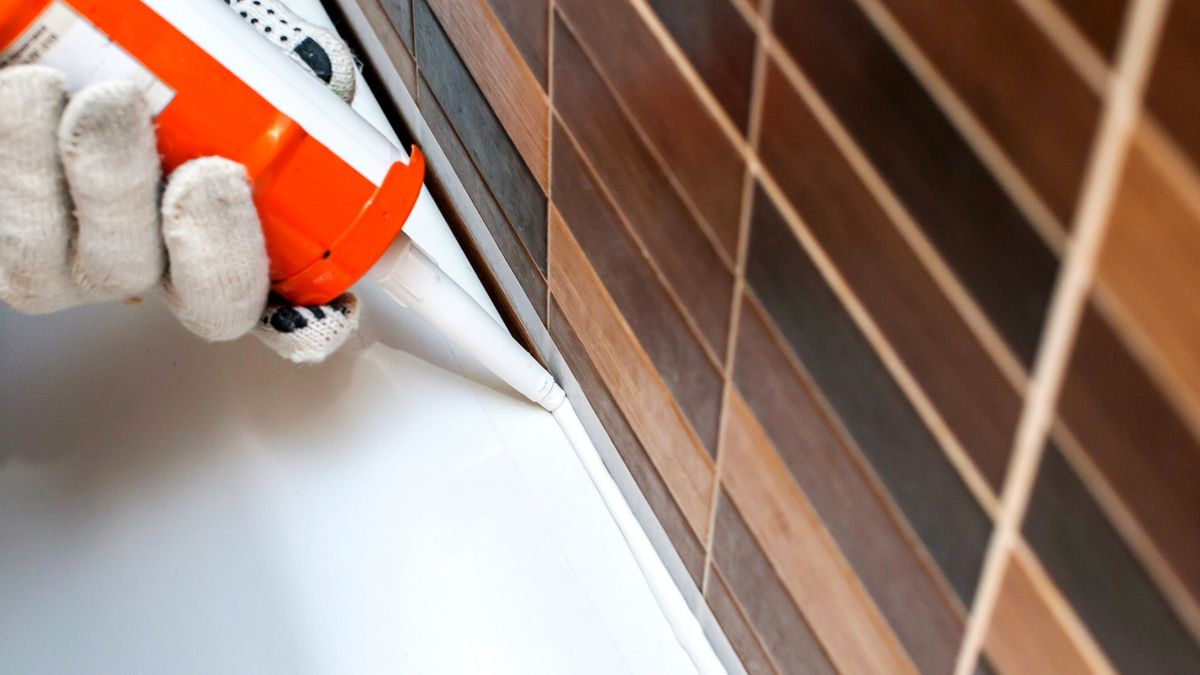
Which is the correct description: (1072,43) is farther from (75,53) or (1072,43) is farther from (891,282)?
(75,53)

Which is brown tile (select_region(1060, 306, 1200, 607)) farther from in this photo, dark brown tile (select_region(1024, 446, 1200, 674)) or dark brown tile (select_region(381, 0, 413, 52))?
dark brown tile (select_region(381, 0, 413, 52))

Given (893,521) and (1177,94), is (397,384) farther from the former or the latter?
(1177,94)

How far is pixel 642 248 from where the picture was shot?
59 centimetres

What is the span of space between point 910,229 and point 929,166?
3cm

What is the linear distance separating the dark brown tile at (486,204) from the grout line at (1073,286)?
0.42 m

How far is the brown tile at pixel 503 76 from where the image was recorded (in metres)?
0.67

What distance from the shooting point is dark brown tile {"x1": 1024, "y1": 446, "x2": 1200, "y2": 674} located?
33 cm

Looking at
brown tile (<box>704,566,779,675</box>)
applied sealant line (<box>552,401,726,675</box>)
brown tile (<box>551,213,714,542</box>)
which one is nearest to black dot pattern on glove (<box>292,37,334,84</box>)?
brown tile (<box>551,213,714,542</box>)

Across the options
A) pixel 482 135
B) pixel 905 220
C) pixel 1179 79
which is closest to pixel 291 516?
pixel 482 135

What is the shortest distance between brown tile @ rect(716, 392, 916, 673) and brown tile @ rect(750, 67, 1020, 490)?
13 centimetres

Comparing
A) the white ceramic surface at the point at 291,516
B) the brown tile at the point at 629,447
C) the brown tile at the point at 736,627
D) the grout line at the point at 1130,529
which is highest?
the grout line at the point at 1130,529

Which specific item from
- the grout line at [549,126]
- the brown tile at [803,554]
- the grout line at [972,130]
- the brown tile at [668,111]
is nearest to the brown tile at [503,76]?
the grout line at [549,126]

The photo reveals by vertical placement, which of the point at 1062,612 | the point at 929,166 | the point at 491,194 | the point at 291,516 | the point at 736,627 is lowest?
the point at 291,516

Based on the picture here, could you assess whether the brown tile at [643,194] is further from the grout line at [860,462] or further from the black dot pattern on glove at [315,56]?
the black dot pattern on glove at [315,56]
